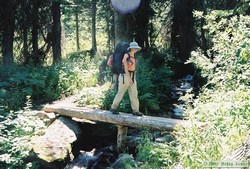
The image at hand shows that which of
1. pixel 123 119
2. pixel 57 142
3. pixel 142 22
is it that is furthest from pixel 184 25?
pixel 57 142

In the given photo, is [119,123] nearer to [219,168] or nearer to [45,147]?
[45,147]

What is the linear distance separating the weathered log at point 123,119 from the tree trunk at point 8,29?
708cm

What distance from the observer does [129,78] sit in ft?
30.3

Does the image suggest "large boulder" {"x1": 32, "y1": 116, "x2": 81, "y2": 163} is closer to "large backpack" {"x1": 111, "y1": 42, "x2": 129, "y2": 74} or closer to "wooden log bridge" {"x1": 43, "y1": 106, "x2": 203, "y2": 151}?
"wooden log bridge" {"x1": 43, "y1": 106, "x2": 203, "y2": 151}

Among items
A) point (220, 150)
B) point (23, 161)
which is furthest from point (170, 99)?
point (220, 150)

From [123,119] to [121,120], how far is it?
0.07m

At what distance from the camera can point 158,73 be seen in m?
16.4

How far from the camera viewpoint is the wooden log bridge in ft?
28.2

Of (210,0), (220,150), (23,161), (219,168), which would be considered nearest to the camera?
(219,168)

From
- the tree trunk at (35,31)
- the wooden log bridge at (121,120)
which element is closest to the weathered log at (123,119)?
the wooden log bridge at (121,120)

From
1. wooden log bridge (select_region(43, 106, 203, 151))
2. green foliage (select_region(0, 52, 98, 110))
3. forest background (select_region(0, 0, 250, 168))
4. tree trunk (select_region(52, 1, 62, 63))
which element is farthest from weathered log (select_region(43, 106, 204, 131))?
tree trunk (select_region(52, 1, 62, 63))

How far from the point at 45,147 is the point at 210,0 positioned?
15043 mm

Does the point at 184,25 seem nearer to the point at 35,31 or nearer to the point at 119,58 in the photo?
the point at 35,31

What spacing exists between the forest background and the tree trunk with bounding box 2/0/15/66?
5cm
